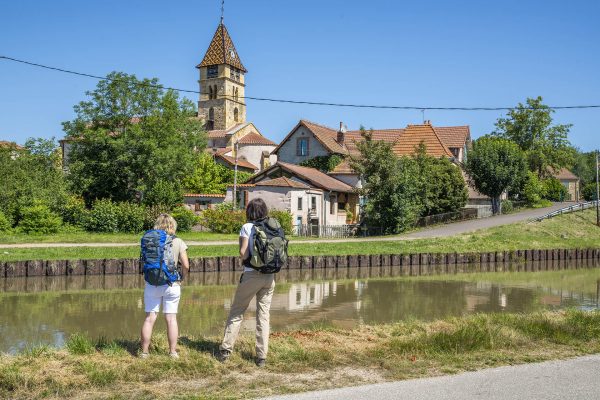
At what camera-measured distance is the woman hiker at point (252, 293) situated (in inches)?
287

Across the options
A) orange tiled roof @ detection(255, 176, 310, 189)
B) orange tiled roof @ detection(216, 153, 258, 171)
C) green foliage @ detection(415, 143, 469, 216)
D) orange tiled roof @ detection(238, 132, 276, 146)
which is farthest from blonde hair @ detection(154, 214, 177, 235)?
orange tiled roof @ detection(238, 132, 276, 146)

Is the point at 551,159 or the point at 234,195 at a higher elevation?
the point at 551,159

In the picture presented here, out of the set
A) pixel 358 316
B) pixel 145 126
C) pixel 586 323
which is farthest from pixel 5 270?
pixel 145 126

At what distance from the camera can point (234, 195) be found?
45719 mm

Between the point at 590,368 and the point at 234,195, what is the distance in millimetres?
39590

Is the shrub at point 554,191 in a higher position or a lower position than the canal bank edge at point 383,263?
higher

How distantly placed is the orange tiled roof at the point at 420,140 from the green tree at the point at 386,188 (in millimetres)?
14039

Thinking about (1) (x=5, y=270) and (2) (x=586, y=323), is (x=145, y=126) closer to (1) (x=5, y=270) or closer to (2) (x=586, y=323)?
(1) (x=5, y=270)

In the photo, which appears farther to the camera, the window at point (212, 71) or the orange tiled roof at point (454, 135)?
the window at point (212, 71)

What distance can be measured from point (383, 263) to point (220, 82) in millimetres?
68410

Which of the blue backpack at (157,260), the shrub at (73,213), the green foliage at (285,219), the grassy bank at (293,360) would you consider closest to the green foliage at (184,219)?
the green foliage at (285,219)

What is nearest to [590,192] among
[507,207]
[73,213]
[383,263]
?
[507,207]

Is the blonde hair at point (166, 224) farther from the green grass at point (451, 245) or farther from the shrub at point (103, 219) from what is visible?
the shrub at point (103, 219)

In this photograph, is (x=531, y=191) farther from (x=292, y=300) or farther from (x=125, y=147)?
(x=292, y=300)
